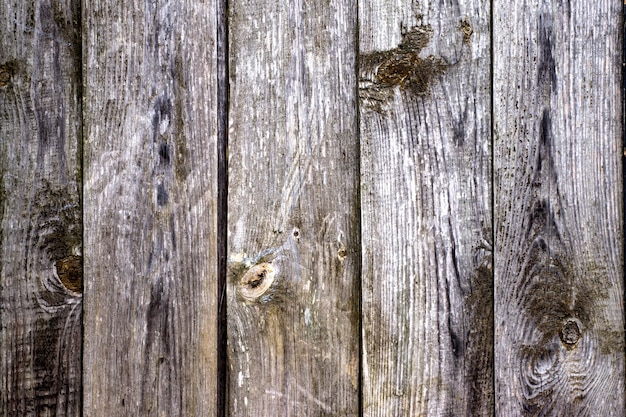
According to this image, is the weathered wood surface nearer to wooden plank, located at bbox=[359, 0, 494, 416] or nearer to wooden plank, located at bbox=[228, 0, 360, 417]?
wooden plank, located at bbox=[228, 0, 360, 417]

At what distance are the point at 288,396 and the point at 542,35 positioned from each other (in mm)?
708

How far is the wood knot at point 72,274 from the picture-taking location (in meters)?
0.82

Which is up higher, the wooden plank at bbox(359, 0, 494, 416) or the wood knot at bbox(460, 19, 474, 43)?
the wood knot at bbox(460, 19, 474, 43)

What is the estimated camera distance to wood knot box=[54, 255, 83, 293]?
82 cm

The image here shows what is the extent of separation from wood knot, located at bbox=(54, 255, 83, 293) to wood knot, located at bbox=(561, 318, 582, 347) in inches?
31.4

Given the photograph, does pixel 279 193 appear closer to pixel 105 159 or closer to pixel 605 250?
pixel 105 159

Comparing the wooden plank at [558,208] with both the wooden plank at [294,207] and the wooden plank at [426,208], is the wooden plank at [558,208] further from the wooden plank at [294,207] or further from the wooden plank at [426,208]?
the wooden plank at [294,207]

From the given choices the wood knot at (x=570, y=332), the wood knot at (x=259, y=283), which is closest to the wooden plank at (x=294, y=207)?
the wood knot at (x=259, y=283)

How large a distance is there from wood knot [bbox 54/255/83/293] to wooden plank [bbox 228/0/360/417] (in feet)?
0.84

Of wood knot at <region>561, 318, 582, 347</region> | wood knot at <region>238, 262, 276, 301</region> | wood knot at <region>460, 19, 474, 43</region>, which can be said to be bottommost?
wood knot at <region>561, 318, 582, 347</region>

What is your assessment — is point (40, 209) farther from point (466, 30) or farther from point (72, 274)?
point (466, 30)

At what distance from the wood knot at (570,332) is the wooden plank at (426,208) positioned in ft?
0.38

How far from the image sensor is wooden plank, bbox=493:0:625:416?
30.2 inches

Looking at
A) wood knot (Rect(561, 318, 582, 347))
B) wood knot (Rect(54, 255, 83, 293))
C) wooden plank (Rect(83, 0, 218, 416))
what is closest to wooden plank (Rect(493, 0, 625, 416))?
wood knot (Rect(561, 318, 582, 347))
